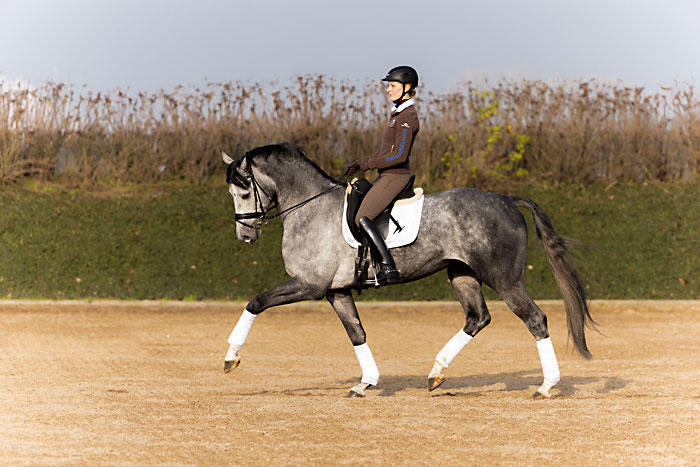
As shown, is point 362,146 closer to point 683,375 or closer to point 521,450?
point 683,375

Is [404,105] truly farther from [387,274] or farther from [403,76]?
[387,274]

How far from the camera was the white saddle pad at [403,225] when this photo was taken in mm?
7910

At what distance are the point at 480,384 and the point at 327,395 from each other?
1899 millimetres

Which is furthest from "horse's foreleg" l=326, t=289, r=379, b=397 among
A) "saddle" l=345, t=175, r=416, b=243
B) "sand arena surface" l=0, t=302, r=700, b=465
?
"saddle" l=345, t=175, r=416, b=243

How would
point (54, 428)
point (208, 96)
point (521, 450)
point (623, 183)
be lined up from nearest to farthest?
point (521, 450), point (54, 428), point (623, 183), point (208, 96)

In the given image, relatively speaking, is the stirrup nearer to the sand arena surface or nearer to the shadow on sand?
the sand arena surface

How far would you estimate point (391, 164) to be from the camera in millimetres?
7797

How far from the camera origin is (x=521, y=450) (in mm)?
6008

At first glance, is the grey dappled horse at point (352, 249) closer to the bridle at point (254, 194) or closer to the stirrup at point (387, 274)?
the bridle at point (254, 194)

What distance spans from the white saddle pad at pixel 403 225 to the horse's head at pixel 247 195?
2.97 feet

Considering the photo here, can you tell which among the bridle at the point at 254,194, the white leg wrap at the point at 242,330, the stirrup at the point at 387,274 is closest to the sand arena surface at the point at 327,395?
the white leg wrap at the point at 242,330

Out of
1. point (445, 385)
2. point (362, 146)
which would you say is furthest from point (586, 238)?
point (445, 385)

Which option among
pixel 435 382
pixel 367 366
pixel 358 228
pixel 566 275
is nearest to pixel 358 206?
pixel 358 228

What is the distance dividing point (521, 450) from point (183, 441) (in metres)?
2.59
